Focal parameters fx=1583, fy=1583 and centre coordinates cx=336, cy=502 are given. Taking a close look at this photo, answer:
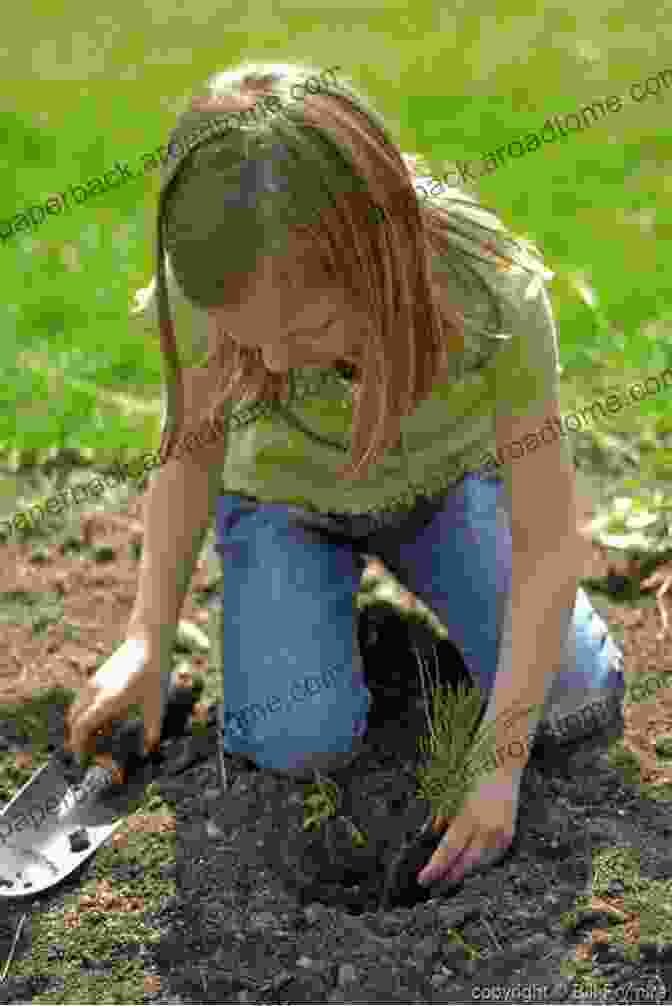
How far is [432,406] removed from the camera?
96.7 inches

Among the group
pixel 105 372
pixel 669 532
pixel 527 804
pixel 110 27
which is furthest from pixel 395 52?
pixel 527 804

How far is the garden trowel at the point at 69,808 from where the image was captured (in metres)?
2.34

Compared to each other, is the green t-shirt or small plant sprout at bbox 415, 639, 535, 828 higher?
the green t-shirt

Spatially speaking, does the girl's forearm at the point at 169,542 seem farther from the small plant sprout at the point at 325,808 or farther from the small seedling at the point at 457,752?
the small seedling at the point at 457,752

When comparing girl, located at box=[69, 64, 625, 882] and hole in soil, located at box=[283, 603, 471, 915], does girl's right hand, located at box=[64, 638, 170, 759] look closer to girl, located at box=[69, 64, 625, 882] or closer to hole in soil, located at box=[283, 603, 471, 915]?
girl, located at box=[69, 64, 625, 882]

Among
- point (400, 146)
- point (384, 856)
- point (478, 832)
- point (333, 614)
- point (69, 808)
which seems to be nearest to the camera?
point (478, 832)

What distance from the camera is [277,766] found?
2.46 metres

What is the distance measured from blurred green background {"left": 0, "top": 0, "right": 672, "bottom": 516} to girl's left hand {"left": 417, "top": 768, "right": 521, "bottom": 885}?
41.6 inches

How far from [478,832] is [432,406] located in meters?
0.67

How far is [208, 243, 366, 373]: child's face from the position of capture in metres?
1.88

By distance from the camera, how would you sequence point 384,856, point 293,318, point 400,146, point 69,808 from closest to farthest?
1. point 293,318
2. point 384,856
3. point 69,808
4. point 400,146

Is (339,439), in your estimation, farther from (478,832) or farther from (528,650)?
(478,832)

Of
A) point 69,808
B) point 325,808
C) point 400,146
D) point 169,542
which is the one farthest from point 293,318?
point 400,146

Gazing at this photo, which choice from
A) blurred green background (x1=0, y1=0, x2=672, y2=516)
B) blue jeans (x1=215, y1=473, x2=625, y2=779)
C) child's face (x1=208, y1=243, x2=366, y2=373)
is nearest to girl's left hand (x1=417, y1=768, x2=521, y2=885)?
blue jeans (x1=215, y1=473, x2=625, y2=779)
